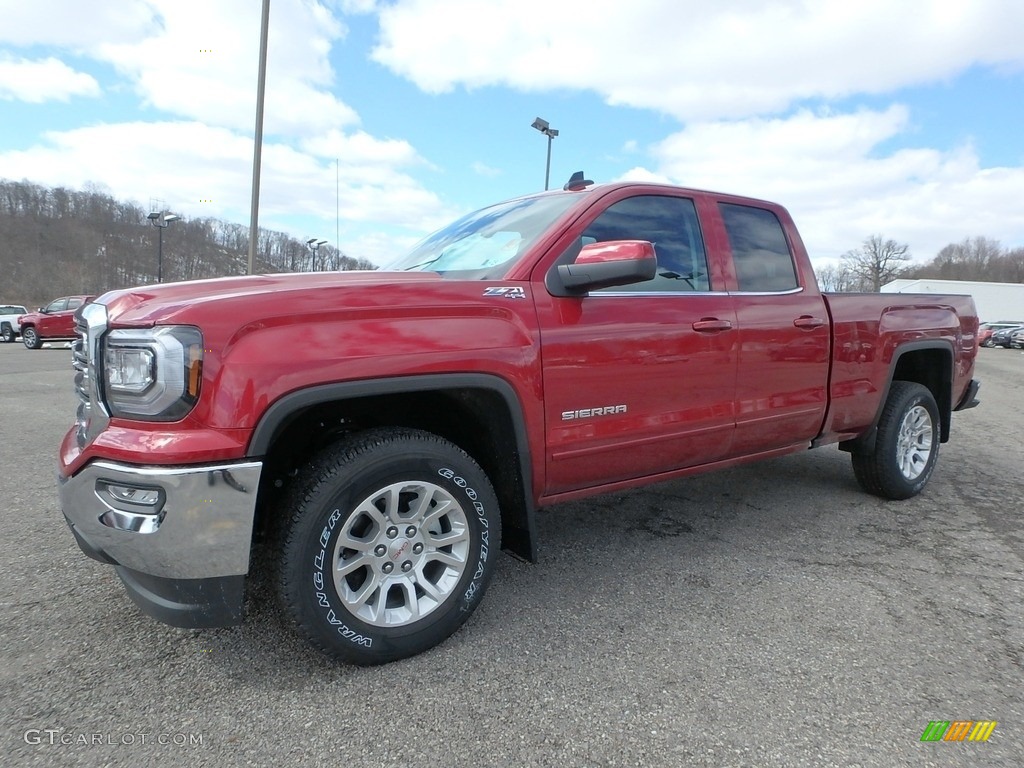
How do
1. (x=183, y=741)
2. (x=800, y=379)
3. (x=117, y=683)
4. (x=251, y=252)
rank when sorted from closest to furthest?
1. (x=183, y=741)
2. (x=117, y=683)
3. (x=800, y=379)
4. (x=251, y=252)

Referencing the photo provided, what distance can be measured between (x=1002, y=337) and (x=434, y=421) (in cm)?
4958

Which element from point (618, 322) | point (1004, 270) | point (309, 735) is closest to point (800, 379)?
point (618, 322)

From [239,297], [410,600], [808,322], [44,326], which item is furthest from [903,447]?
[44,326]

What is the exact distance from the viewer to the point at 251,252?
1188cm

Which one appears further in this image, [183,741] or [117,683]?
[117,683]

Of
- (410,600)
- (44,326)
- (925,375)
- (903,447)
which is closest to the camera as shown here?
(410,600)

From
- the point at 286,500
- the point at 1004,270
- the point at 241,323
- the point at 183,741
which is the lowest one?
the point at 183,741

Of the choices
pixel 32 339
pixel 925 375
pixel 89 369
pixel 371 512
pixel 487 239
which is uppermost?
pixel 487 239

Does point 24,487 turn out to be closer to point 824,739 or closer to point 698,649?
point 698,649

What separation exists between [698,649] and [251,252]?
11.5 meters

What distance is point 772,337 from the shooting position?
134 inches

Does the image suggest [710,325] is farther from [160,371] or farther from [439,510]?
[160,371]

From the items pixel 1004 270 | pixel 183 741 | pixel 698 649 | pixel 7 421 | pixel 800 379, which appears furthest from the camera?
pixel 1004 270

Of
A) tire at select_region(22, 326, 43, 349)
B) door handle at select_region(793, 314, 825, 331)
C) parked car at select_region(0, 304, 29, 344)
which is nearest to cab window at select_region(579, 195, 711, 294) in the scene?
door handle at select_region(793, 314, 825, 331)
